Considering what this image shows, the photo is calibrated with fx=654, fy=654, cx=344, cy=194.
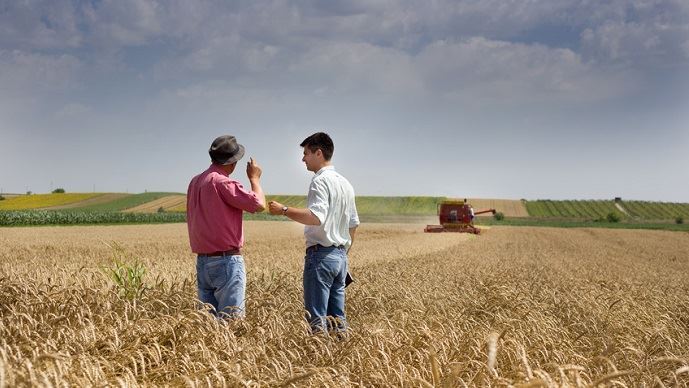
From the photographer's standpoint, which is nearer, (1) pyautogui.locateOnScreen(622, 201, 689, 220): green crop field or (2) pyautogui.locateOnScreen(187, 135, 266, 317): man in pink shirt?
(2) pyautogui.locateOnScreen(187, 135, 266, 317): man in pink shirt

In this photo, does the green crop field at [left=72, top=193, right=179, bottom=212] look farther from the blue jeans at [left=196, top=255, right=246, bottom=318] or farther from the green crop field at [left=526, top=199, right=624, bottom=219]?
the blue jeans at [left=196, top=255, right=246, bottom=318]

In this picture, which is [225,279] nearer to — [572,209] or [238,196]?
[238,196]

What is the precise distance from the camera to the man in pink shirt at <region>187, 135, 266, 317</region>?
5754 millimetres

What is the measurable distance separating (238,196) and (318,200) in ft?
2.30

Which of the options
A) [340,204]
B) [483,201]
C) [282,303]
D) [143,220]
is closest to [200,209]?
[340,204]

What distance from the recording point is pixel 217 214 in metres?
5.81

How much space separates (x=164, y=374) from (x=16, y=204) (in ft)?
316

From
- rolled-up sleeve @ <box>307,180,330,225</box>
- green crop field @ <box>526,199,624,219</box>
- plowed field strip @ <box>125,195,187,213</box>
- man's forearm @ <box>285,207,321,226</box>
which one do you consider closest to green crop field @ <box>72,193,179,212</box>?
plowed field strip @ <box>125,195,187,213</box>

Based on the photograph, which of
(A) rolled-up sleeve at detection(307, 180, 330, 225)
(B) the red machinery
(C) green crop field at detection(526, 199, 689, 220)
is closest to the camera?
(A) rolled-up sleeve at detection(307, 180, 330, 225)

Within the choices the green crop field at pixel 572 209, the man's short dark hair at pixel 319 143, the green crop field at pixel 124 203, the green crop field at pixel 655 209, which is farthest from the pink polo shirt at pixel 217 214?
the green crop field at pixel 655 209

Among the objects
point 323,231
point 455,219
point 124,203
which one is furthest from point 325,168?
point 124,203

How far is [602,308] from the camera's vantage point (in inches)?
353

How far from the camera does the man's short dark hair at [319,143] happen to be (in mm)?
5950

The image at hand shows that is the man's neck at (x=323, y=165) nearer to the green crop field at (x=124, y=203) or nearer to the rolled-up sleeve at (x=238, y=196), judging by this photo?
the rolled-up sleeve at (x=238, y=196)
